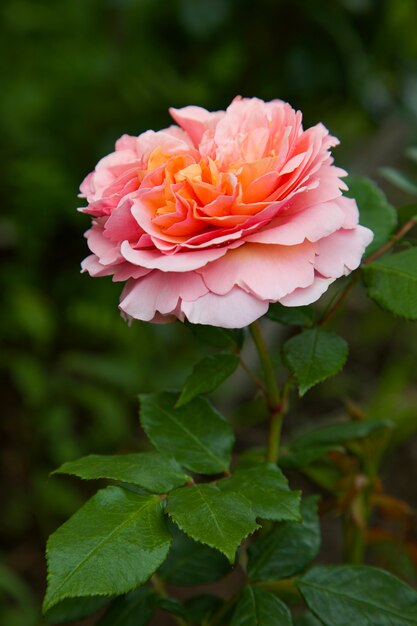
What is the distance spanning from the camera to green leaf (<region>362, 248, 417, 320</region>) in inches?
20.4

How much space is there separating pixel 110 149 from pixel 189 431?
1.58m

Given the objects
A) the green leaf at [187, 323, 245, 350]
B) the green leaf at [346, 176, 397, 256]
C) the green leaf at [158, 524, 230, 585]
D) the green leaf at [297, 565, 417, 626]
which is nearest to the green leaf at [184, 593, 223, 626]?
the green leaf at [158, 524, 230, 585]

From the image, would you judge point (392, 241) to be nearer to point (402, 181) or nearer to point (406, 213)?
point (406, 213)

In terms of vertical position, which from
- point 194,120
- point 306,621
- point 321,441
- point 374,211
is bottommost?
point 306,621

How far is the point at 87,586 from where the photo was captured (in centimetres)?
41

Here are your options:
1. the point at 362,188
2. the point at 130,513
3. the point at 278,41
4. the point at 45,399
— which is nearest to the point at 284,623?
the point at 130,513

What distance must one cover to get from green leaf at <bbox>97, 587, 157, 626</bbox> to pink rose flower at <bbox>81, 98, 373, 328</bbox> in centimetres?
27

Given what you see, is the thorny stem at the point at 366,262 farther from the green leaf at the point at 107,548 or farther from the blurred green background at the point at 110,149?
the blurred green background at the point at 110,149

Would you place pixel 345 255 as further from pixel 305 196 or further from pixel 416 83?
pixel 416 83

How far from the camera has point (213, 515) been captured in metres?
0.46

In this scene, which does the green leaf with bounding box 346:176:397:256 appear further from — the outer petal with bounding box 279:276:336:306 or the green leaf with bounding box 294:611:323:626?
the green leaf with bounding box 294:611:323:626

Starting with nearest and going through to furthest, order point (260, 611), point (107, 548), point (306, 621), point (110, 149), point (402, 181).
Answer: point (107, 548)
point (260, 611)
point (306, 621)
point (402, 181)
point (110, 149)

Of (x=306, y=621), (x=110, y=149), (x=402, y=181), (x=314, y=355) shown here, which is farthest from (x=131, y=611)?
(x=110, y=149)

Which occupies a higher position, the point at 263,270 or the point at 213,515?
the point at 263,270
